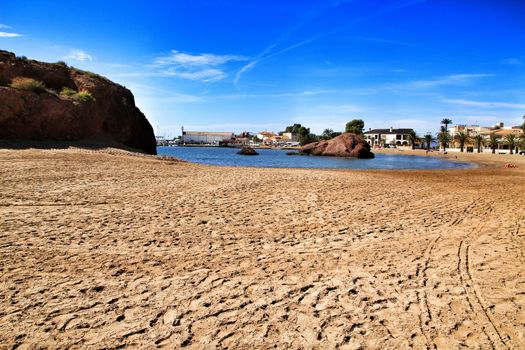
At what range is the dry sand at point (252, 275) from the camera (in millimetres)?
3803

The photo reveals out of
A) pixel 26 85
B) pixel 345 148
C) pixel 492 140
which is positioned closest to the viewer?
pixel 26 85

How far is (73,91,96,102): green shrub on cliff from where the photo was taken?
3152 cm

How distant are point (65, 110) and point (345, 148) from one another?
6049cm

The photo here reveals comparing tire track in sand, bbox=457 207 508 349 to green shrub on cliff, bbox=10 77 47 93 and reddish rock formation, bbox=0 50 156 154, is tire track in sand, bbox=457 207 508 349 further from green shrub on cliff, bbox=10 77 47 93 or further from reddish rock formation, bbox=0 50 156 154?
green shrub on cliff, bbox=10 77 47 93

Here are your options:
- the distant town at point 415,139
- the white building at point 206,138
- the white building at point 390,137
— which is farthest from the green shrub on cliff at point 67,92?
the white building at point 206,138

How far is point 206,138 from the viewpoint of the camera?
606 ft

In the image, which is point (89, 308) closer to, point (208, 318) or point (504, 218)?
point (208, 318)

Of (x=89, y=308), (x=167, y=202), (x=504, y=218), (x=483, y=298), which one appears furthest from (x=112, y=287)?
(x=504, y=218)

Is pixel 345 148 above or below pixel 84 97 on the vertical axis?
below

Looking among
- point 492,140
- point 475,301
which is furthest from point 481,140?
point 475,301

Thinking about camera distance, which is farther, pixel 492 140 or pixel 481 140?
pixel 481 140

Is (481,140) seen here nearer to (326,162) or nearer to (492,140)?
(492,140)

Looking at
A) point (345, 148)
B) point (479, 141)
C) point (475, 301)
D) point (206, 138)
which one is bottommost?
point (475, 301)

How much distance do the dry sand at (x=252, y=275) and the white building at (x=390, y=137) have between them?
509ft
